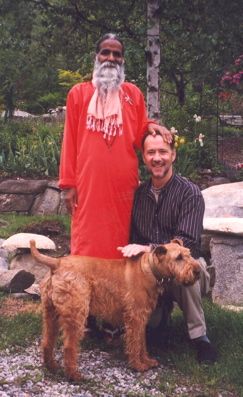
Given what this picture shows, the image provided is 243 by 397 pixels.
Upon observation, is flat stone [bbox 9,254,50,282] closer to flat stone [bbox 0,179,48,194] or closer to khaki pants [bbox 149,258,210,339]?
khaki pants [bbox 149,258,210,339]

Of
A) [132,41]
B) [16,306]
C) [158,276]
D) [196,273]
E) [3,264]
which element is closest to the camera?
[196,273]

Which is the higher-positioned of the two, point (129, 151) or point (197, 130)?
point (197, 130)

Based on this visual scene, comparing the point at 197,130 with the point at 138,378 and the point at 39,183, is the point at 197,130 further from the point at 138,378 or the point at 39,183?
the point at 138,378

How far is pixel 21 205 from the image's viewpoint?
29.9 ft

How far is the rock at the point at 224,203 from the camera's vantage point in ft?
21.4

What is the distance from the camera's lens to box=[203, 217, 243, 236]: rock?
525 centimetres

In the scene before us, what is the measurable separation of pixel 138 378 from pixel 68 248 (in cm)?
349

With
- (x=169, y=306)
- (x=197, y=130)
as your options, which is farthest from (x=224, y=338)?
(x=197, y=130)

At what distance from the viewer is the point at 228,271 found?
536 centimetres

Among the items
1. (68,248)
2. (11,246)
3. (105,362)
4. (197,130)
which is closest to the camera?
(105,362)

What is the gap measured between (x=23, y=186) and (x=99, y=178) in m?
5.05

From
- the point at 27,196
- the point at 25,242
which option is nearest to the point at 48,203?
the point at 27,196

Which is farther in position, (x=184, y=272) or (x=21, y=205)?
(x=21, y=205)

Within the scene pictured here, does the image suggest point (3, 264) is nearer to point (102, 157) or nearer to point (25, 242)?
point (25, 242)
